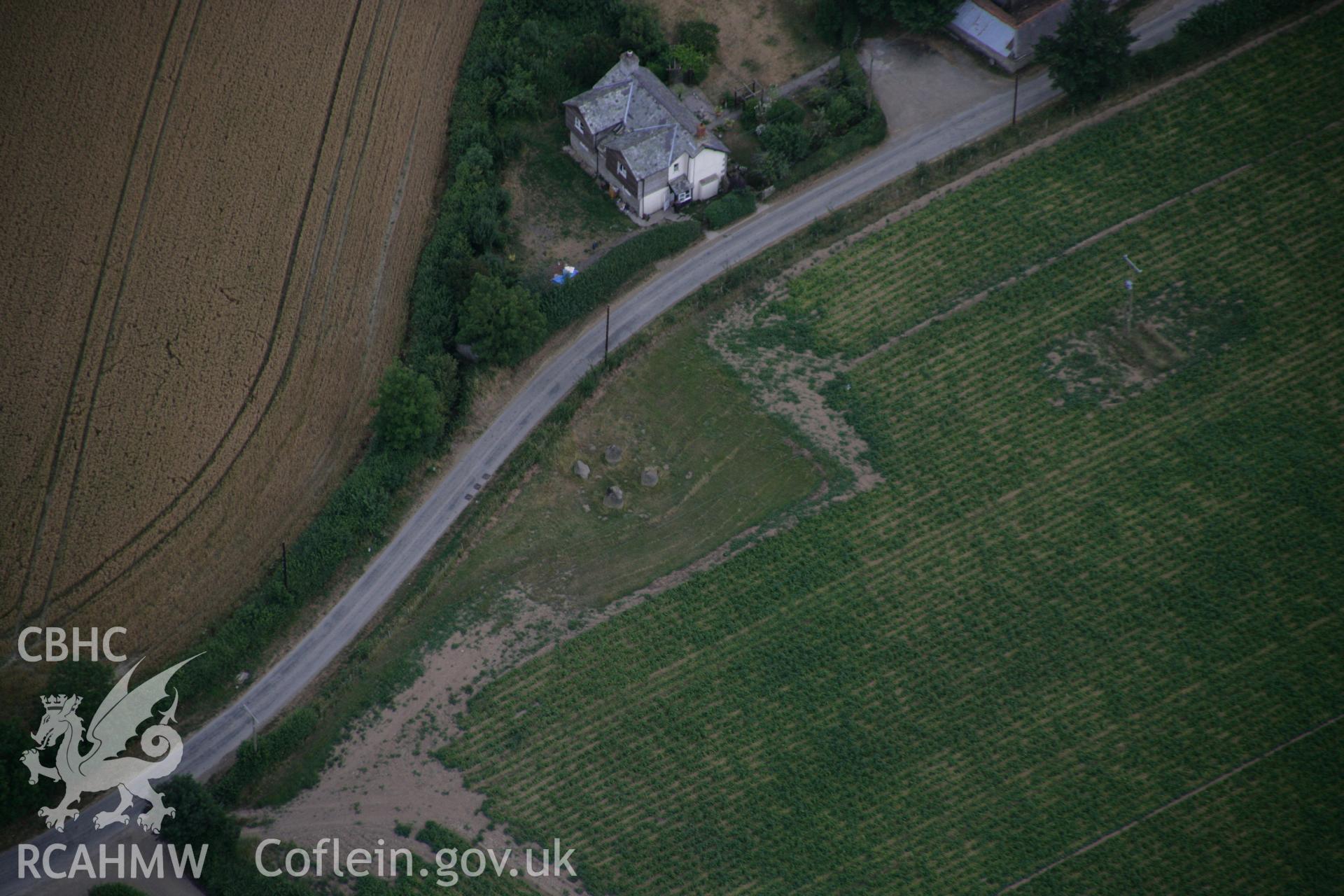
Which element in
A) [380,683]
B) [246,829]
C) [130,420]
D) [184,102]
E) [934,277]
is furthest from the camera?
[184,102]

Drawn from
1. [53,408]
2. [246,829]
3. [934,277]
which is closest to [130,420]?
[53,408]

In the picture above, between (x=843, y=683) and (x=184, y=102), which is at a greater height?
(x=184, y=102)

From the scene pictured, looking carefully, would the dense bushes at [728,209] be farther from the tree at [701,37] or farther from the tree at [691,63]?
the tree at [701,37]

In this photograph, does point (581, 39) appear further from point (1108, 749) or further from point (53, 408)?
point (1108, 749)

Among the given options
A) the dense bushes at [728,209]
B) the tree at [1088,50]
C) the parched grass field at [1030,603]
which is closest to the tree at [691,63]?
the dense bushes at [728,209]

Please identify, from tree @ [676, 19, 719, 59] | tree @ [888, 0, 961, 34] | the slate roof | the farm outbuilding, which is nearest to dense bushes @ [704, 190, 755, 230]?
the slate roof

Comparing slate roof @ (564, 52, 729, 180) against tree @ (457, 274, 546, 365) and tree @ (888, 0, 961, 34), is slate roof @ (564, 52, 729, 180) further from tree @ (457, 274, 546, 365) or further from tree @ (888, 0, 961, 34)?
tree @ (888, 0, 961, 34)
